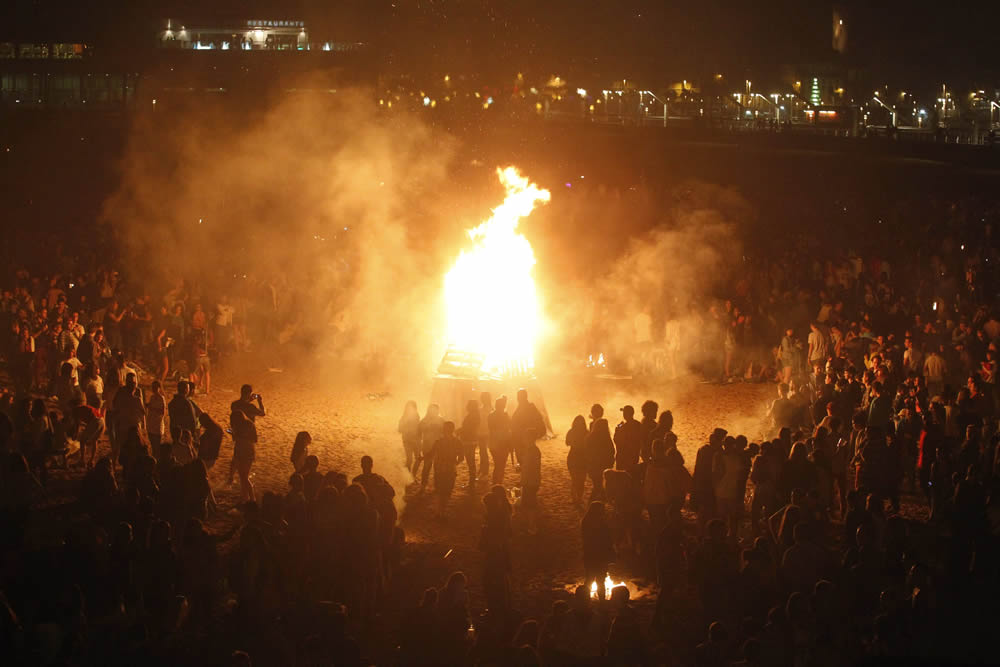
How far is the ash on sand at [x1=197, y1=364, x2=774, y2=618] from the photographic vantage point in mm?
9016

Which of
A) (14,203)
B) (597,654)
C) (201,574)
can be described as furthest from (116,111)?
(597,654)

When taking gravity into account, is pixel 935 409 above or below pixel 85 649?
above

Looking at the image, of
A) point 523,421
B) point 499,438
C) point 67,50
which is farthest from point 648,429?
point 67,50

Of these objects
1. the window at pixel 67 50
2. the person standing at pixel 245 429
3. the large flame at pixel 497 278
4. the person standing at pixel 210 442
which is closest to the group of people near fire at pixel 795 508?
the person standing at pixel 245 429

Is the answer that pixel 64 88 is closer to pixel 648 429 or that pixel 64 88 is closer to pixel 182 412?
pixel 182 412

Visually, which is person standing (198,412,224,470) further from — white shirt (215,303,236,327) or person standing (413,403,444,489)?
white shirt (215,303,236,327)

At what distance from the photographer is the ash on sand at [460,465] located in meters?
9.02

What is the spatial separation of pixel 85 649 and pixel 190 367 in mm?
9803

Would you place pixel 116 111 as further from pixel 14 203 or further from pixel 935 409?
pixel 935 409

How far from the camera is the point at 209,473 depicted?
459 inches

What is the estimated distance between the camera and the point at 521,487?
1052cm

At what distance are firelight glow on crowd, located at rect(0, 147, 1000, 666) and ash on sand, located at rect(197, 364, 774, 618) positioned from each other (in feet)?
0.21

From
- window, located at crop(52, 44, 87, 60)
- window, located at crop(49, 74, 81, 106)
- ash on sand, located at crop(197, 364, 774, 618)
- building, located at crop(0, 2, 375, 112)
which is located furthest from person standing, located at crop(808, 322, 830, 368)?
window, located at crop(52, 44, 87, 60)

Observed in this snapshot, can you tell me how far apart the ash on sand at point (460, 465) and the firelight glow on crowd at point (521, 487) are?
0.06 m
